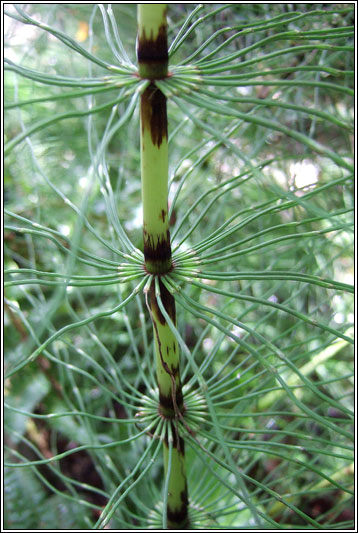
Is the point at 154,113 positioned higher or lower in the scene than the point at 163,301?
higher

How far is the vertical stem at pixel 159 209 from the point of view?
1.27 feet

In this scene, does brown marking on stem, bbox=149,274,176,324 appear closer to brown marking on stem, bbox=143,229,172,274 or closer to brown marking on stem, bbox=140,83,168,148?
brown marking on stem, bbox=143,229,172,274

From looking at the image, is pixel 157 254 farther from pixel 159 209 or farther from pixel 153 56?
pixel 153 56

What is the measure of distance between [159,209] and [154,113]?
0.09 m

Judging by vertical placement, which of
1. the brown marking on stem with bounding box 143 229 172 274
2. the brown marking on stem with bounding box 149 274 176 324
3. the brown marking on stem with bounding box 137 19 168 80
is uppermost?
the brown marking on stem with bounding box 137 19 168 80

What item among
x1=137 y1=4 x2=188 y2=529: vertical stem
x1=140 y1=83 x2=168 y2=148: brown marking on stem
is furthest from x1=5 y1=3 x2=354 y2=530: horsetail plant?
x1=140 y1=83 x2=168 y2=148: brown marking on stem

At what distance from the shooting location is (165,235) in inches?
18.0

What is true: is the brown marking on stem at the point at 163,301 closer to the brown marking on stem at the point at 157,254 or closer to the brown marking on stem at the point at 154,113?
the brown marking on stem at the point at 157,254

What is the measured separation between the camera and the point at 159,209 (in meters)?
0.45

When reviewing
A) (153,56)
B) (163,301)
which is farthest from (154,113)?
(163,301)

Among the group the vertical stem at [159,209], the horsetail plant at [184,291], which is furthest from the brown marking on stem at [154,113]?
the horsetail plant at [184,291]

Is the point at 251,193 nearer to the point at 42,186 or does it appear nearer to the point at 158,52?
the point at 42,186

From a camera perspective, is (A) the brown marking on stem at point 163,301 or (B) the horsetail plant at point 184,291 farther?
(B) the horsetail plant at point 184,291

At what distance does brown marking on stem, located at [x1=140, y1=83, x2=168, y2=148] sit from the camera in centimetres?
41
